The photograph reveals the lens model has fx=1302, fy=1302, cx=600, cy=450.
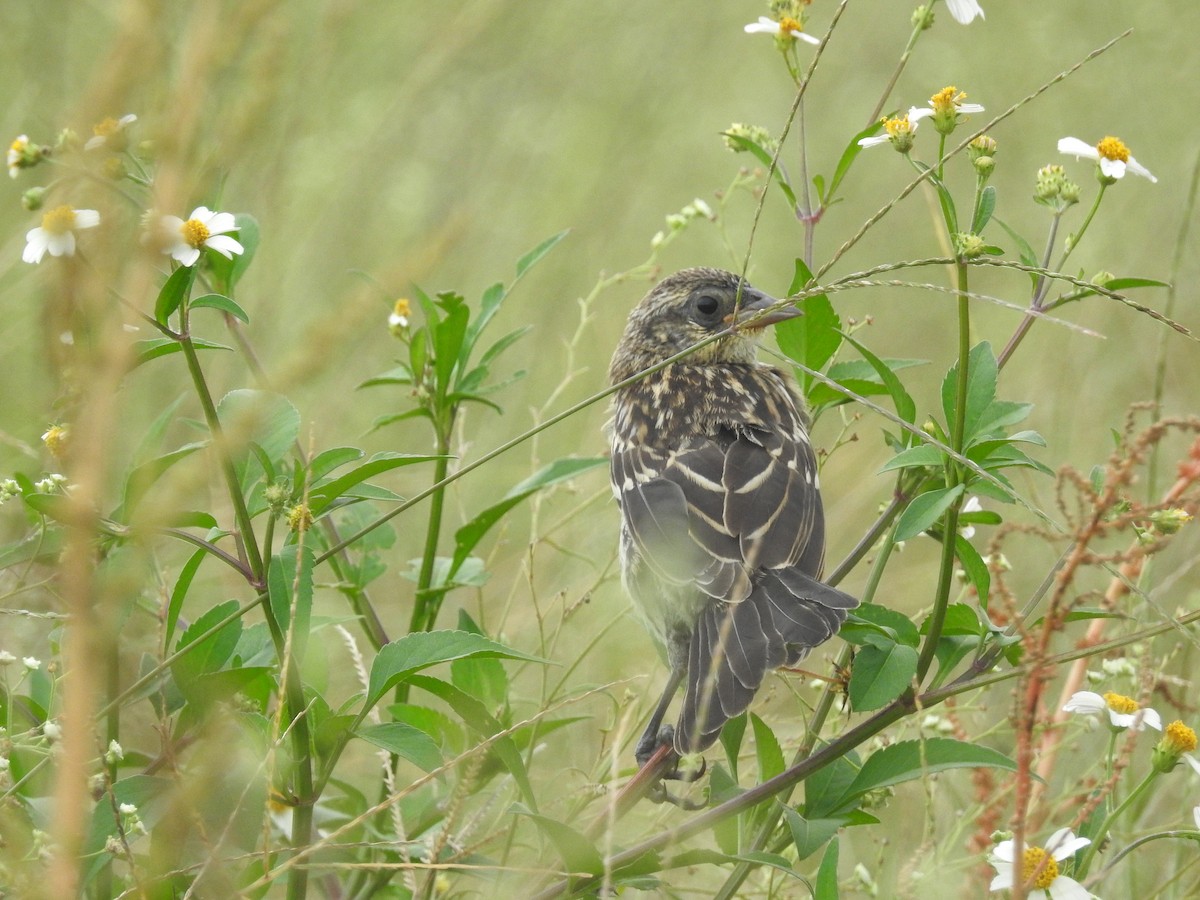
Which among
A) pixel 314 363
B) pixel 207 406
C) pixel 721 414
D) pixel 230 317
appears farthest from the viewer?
pixel 721 414

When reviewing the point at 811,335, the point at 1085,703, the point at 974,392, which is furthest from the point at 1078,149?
the point at 1085,703

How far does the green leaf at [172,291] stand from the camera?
1898 millimetres

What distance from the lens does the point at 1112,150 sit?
2.34 meters

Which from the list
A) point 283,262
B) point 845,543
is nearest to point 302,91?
point 283,262

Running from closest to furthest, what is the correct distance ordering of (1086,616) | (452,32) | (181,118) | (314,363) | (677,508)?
1. (181,118)
2. (314,363)
3. (1086,616)
4. (677,508)
5. (452,32)

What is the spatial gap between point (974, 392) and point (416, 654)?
1027 millimetres

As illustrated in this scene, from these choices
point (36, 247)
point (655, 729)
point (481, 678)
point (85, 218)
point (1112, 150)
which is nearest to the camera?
point (85, 218)

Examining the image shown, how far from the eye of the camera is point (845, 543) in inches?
207

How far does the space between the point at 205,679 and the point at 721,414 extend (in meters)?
1.67

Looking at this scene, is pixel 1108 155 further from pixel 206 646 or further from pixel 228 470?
pixel 206 646

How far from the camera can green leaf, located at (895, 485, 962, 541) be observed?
2.02 meters

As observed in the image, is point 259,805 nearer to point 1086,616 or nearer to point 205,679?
point 205,679

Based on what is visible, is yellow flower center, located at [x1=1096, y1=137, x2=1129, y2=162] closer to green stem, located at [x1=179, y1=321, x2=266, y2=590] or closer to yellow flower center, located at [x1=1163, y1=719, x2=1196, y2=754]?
yellow flower center, located at [x1=1163, y1=719, x2=1196, y2=754]

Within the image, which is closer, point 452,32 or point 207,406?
point 207,406
